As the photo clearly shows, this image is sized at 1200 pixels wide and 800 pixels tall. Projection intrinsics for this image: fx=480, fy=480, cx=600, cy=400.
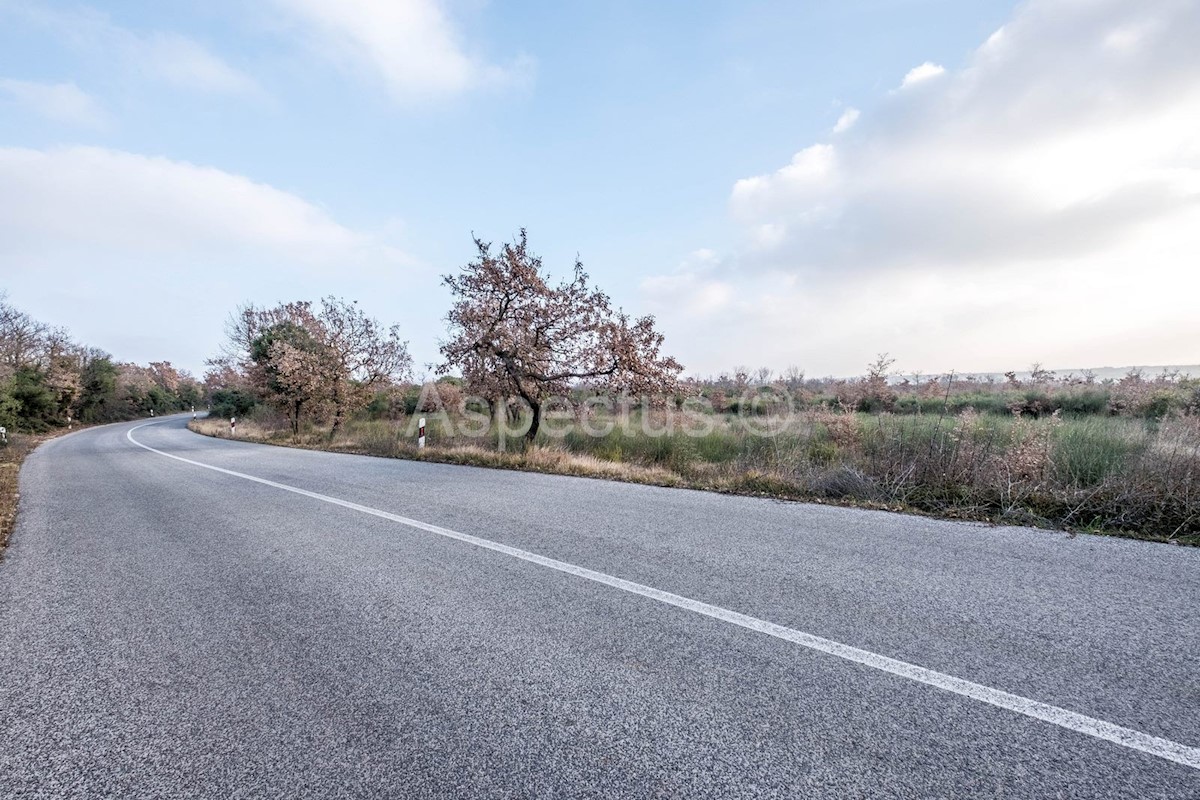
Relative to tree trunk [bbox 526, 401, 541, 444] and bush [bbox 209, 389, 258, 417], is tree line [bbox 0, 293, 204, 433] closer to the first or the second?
bush [bbox 209, 389, 258, 417]

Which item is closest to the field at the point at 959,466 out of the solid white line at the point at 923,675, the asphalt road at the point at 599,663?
the asphalt road at the point at 599,663

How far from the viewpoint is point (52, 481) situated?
369 inches

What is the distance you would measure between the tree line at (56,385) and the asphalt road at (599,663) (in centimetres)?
3574

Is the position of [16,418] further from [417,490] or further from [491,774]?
[491,774]

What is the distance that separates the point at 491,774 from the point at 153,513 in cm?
687

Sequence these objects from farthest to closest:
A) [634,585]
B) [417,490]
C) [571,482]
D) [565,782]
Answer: [571,482], [417,490], [634,585], [565,782]

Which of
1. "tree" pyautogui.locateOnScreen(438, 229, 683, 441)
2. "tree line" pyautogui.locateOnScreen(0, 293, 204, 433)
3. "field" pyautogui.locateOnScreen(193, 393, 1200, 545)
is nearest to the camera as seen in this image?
"field" pyautogui.locateOnScreen(193, 393, 1200, 545)

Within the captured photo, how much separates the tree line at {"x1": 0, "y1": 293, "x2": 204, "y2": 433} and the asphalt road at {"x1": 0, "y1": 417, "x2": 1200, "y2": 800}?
35736 millimetres

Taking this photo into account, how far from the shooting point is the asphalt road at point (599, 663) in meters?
1.74

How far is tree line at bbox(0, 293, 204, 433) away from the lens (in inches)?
1215

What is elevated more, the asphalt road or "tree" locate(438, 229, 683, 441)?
"tree" locate(438, 229, 683, 441)

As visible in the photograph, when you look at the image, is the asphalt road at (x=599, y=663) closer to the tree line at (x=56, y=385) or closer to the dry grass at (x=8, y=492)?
the dry grass at (x=8, y=492)

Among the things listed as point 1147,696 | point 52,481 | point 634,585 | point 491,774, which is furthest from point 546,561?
point 52,481

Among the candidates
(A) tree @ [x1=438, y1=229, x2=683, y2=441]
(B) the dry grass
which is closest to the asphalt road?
(B) the dry grass
